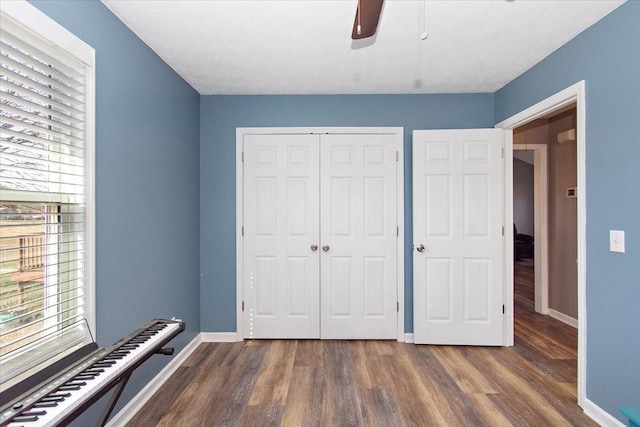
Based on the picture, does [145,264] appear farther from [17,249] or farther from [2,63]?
[2,63]

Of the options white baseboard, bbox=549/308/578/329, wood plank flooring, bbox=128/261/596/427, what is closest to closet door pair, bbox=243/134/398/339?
wood plank flooring, bbox=128/261/596/427

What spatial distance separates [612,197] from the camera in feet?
6.16

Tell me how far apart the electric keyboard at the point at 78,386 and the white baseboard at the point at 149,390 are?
0.77 metres

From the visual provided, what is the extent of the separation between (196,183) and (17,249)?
192 cm

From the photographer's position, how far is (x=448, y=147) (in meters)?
3.04

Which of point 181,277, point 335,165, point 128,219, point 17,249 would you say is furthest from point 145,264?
point 335,165

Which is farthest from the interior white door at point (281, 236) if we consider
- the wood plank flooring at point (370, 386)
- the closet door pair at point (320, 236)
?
the wood plank flooring at point (370, 386)

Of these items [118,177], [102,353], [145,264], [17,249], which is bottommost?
[102,353]

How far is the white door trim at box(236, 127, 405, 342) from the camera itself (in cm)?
318

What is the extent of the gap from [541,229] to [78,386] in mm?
4769

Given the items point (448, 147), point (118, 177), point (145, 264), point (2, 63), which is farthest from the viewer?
point (448, 147)

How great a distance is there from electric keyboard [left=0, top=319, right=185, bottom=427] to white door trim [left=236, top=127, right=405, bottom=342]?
1.77 m

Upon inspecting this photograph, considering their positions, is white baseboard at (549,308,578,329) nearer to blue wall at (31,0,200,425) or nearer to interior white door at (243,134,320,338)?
interior white door at (243,134,320,338)

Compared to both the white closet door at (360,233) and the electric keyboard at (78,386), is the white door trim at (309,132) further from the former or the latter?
the electric keyboard at (78,386)
